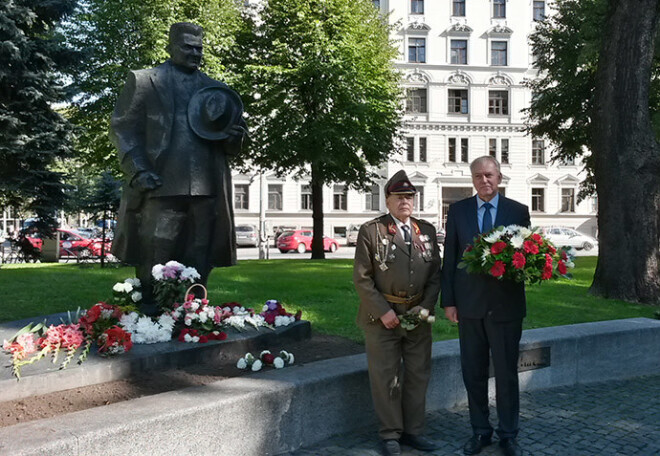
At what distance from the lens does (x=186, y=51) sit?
552 centimetres

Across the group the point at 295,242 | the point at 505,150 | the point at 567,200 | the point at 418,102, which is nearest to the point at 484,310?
the point at 295,242

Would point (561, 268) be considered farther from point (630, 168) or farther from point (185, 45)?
point (630, 168)

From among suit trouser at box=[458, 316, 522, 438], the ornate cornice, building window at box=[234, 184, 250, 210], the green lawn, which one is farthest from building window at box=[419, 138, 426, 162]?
suit trouser at box=[458, 316, 522, 438]

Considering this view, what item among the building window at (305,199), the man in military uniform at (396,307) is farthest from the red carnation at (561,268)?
the building window at (305,199)

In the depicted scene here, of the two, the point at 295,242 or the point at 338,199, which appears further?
the point at 338,199

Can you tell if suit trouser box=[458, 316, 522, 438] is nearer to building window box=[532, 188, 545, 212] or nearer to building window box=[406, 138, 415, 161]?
building window box=[406, 138, 415, 161]

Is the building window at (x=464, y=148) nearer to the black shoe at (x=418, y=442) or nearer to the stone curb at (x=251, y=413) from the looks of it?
the stone curb at (x=251, y=413)

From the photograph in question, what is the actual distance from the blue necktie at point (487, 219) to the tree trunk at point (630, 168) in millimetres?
7199

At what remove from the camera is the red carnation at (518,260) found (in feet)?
12.9

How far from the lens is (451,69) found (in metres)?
48.6

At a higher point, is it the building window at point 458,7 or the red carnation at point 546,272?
the building window at point 458,7

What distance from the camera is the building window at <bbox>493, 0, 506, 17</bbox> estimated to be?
4876cm

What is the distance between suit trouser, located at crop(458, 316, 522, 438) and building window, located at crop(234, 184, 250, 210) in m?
43.4

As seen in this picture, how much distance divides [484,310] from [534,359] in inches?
84.2
